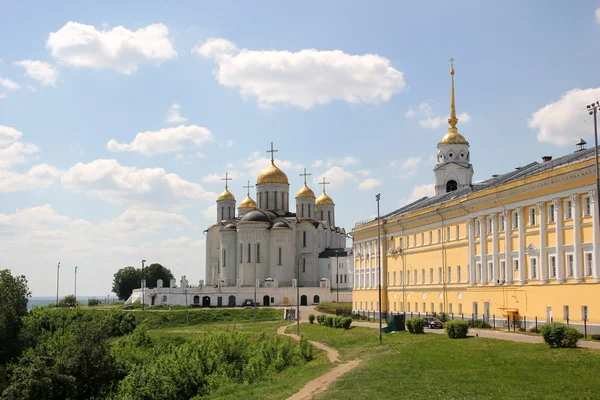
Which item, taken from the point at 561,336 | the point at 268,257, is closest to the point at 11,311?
the point at 561,336

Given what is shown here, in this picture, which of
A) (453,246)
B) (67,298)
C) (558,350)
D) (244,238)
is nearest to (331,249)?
(244,238)

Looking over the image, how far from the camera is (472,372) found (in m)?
25.7

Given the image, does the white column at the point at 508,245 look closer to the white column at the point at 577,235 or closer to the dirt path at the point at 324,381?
the white column at the point at 577,235

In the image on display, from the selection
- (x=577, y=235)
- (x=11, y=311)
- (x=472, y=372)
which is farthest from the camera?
(x=11, y=311)

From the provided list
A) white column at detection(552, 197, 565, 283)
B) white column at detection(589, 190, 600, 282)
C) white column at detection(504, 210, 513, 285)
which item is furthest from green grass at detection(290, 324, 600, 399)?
white column at detection(504, 210, 513, 285)

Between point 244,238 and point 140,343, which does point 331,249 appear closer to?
point 244,238

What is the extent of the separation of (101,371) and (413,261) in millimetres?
26509

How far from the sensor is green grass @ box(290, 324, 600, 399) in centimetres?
2223

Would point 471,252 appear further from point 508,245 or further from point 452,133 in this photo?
point 452,133

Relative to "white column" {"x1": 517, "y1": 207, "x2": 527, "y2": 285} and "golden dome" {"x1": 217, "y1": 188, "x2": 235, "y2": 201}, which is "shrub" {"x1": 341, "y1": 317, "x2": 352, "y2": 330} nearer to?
"white column" {"x1": 517, "y1": 207, "x2": 527, "y2": 285}

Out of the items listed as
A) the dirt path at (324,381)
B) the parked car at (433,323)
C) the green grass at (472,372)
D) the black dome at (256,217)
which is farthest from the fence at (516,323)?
the black dome at (256,217)

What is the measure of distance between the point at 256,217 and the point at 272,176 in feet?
32.3

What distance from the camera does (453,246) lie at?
51.3 metres

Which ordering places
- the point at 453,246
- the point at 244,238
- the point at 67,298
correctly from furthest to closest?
the point at 67,298 < the point at 244,238 < the point at 453,246
